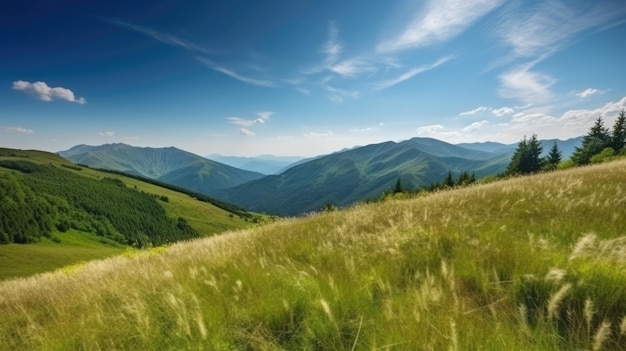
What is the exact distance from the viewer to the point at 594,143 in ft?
284

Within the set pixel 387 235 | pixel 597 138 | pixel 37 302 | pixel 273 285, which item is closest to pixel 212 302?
pixel 273 285

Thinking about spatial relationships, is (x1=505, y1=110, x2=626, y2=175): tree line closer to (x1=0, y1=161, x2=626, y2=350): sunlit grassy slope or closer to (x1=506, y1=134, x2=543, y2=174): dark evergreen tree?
(x1=506, y1=134, x2=543, y2=174): dark evergreen tree

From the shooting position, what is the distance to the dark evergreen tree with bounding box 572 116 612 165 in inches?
3329

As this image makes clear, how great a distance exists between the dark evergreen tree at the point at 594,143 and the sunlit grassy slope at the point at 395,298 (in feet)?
310

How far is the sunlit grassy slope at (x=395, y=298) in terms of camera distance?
2.50 meters

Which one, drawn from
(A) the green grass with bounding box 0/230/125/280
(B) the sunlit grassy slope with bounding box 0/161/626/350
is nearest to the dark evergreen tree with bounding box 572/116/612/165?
(B) the sunlit grassy slope with bounding box 0/161/626/350

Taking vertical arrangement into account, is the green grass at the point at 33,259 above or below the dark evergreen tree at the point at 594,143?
below

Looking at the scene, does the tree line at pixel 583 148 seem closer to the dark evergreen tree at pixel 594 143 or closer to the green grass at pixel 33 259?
the dark evergreen tree at pixel 594 143

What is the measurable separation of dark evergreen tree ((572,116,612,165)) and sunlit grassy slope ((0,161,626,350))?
9460 cm

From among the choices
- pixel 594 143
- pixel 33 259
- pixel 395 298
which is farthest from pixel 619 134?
pixel 33 259

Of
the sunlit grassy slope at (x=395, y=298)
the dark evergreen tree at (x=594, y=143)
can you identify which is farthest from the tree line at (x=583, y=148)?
the sunlit grassy slope at (x=395, y=298)

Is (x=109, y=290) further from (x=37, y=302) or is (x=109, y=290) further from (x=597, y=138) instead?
(x=597, y=138)

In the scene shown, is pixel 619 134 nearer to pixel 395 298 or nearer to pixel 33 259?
pixel 395 298

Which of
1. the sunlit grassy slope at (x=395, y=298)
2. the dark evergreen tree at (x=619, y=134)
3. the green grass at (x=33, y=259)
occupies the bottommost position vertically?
the green grass at (x=33, y=259)
